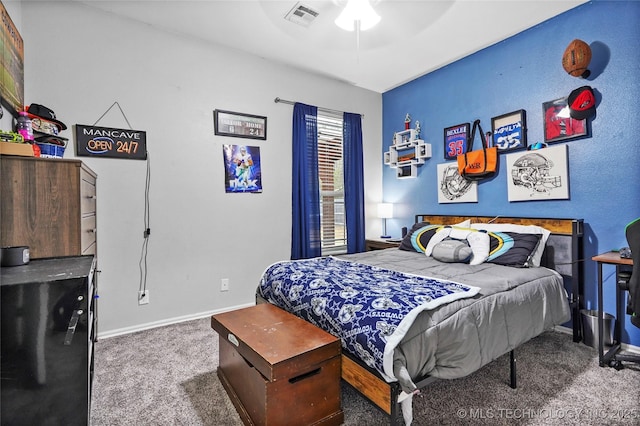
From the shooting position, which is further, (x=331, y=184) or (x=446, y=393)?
(x=331, y=184)

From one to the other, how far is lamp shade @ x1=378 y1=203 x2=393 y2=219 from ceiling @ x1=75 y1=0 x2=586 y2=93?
172 cm

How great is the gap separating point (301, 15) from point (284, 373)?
2.71 m

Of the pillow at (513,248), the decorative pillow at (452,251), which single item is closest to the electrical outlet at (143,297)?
the decorative pillow at (452,251)

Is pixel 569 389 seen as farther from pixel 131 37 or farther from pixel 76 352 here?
pixel 131 37

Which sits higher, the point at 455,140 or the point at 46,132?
the point at 455,140

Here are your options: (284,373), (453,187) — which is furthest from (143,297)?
(453,187)

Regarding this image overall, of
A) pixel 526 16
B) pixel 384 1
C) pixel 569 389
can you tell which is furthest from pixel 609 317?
pixel 384 1

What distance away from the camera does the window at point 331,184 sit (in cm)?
396

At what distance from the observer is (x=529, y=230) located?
8.73ft

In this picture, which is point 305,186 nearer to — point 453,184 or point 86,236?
point 453,184

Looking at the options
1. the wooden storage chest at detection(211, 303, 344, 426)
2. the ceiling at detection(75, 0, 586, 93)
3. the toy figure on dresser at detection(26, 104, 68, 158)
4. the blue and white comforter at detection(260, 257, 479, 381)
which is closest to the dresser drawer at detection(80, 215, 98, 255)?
the toy figure on dresser at detection(26, 104, 68, 158)

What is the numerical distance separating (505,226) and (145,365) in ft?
10.3

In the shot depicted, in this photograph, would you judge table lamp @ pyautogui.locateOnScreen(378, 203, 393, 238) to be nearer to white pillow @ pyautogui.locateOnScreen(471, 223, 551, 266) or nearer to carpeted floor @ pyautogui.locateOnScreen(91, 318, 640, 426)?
white pillow @ pyautogui.locateOnScreen(471, 223, 551, 266)

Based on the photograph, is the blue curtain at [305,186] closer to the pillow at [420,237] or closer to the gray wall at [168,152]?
the gray wall at [168,152]
